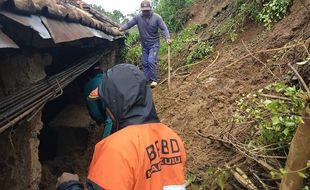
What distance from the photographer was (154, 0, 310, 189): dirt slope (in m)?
4.47

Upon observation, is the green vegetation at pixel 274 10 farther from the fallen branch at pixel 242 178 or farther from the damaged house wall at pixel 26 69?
the fallen branch at pixel 242 178

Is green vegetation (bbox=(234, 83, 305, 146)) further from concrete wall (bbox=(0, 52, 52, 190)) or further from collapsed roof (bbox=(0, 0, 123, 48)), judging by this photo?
concrete wall (bbox=(0, 52, 52, 190))

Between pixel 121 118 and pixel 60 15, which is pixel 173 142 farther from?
pixel 60 15

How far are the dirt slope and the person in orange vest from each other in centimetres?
186

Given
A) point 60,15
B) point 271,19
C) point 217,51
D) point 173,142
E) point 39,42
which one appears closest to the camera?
point 173,142

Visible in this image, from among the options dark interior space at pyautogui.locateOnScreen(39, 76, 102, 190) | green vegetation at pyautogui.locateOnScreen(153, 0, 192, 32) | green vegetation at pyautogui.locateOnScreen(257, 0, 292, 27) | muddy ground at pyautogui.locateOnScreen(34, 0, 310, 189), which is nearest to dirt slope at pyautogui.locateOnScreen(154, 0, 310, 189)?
muddy ground at pyautogui.locateOnScreen(34, 0, 310, 189)

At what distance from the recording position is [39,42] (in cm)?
313

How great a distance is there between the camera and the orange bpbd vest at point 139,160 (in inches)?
79.7

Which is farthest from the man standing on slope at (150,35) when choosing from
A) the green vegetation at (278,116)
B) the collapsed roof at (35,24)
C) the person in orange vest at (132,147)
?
the person in orange vest at (132,147)

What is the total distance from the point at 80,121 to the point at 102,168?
388 centimetres

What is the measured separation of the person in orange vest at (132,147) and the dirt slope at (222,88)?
1857 millimetres

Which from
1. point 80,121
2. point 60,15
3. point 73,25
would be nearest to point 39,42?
point 60,15

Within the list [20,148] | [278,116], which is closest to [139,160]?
[278,116]

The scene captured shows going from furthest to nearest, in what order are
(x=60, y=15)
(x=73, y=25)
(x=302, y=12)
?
1. (x=302, y=12)
2. (x=73, y=25)
3. (x=60, y=15)
